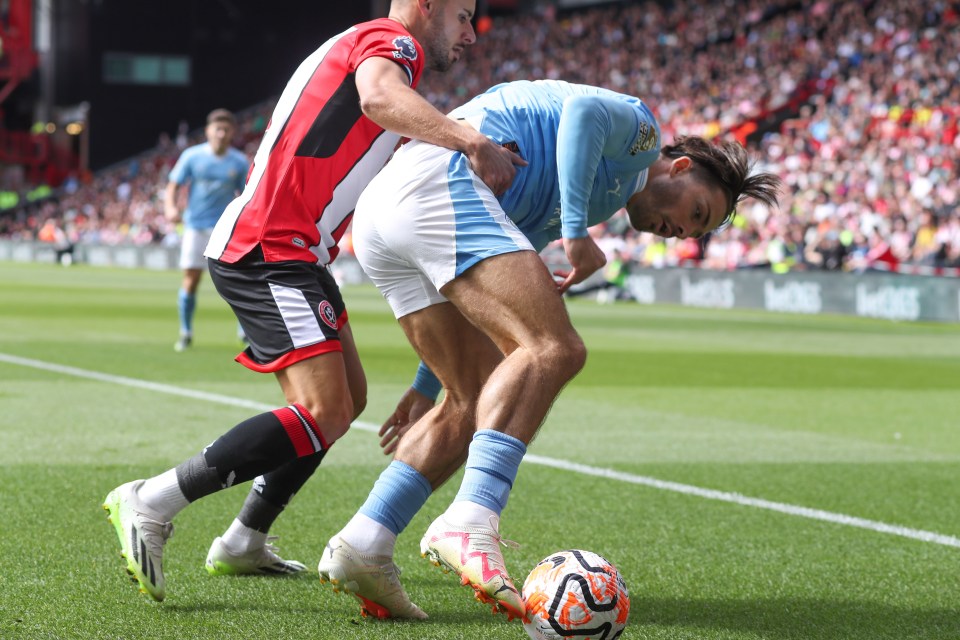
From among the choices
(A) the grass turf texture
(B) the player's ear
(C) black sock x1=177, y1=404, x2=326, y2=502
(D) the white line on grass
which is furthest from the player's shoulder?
(D) the white line on grass

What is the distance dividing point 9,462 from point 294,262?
3.29 meters

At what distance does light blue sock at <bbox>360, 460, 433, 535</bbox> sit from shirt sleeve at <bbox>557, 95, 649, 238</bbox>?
86 cm

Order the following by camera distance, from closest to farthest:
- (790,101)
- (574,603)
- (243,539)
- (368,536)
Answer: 1. (574,603)
2. (368,536)
3. (243,539)
4. (790,101)

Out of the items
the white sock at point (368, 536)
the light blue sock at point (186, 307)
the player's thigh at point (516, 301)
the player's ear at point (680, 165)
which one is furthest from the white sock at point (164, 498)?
the light blue sock at point (186, 307)

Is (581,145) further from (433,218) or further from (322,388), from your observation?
(322,388)

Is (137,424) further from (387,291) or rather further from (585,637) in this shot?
(585,637)

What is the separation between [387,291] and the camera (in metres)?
4.35

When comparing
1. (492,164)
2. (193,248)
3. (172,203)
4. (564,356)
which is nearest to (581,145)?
(492,164)

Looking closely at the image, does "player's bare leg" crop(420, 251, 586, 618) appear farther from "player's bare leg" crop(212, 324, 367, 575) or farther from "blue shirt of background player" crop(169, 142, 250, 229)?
"blue shirt of background player" crop(169, 142, 250, 229)

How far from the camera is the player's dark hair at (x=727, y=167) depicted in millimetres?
4352

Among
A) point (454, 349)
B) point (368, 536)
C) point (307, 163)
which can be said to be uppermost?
point (307, 163)

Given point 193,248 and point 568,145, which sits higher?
point 568,145

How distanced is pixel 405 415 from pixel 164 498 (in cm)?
97

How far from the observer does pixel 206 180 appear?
1387cm
